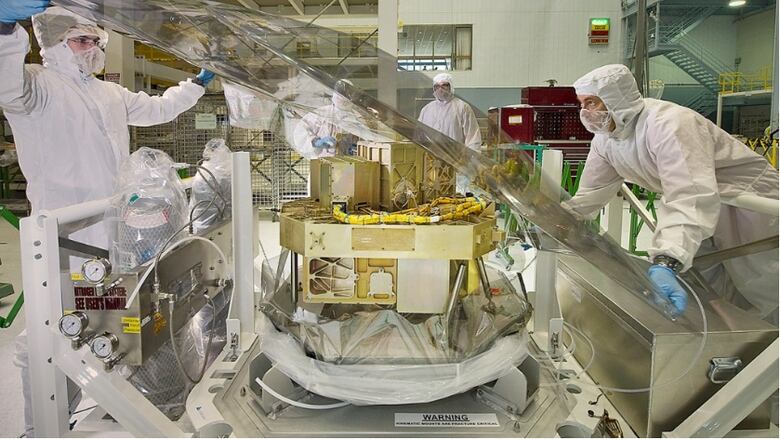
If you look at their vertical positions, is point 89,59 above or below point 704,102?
below

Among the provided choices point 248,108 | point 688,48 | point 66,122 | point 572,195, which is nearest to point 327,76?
point 248,108

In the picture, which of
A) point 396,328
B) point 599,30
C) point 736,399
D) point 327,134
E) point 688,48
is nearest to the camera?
point 736,399

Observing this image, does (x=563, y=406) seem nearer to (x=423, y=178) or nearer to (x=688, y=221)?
(x=688, y=221)

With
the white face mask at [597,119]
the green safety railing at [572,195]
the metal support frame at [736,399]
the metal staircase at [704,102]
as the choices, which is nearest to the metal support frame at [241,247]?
the green safety railing at [572,195]

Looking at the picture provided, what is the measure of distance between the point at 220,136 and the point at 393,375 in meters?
4.93

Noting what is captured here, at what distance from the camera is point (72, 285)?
143 cm

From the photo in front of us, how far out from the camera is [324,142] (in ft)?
6.57

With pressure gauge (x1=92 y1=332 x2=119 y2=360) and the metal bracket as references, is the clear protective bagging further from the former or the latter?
pressure gauge (x1=92 y1=332 x2=119 y2=360)

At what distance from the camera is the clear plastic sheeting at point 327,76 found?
4.49 ft

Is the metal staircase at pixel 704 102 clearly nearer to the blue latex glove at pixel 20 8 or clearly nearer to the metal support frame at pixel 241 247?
the metal support frame at pixel 241 247

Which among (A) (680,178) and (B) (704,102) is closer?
(A) (680,178)

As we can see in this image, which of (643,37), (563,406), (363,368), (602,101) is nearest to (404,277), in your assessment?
(363,368)

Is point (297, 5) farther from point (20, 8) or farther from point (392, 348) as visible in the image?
point (392, 348)

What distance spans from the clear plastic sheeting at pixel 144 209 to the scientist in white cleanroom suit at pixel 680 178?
1.21m
